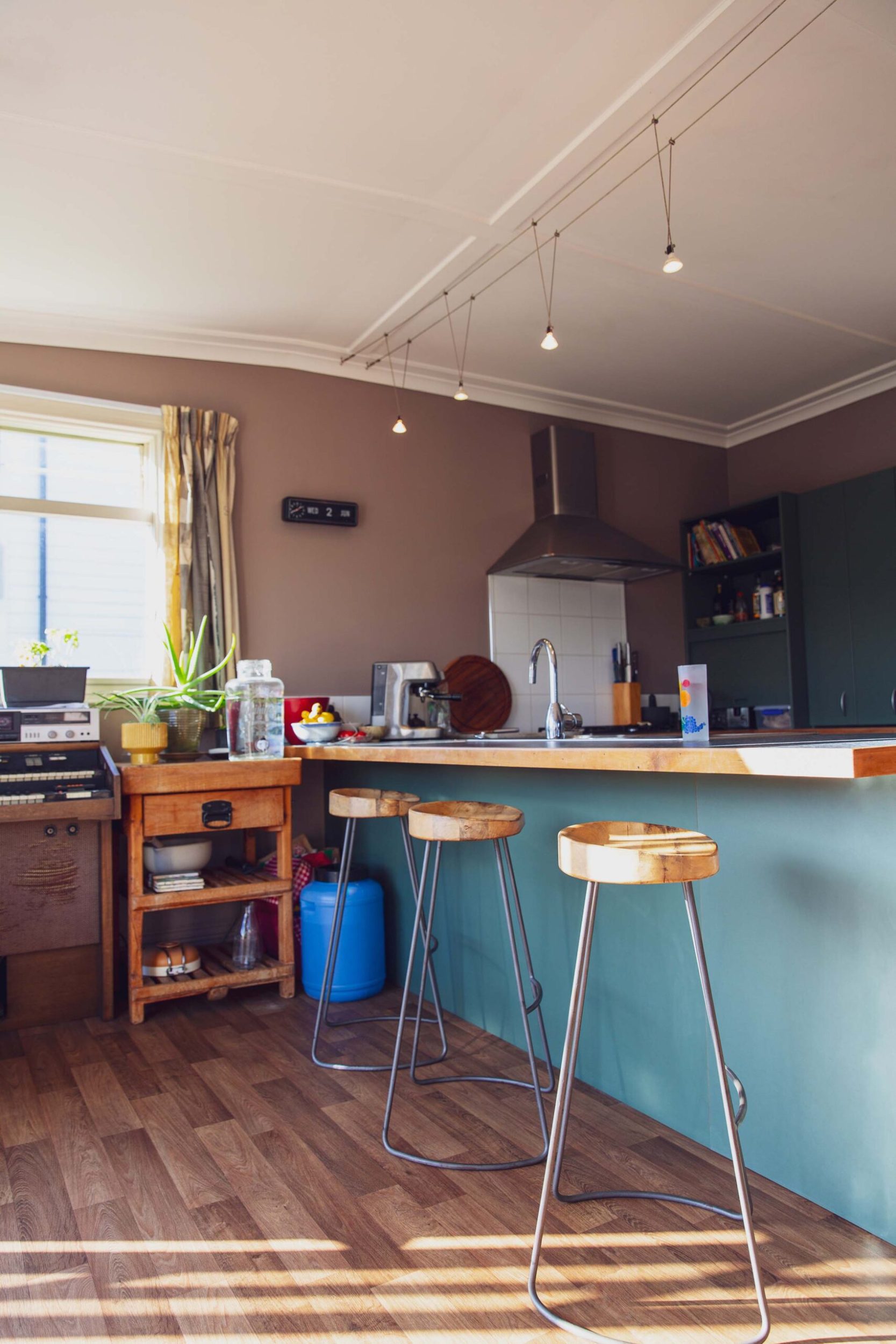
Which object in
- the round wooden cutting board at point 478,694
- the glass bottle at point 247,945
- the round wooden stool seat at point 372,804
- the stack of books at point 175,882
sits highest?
the round wooden cutting board at point 478,694

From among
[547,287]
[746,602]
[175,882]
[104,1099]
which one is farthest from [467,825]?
[746,602]

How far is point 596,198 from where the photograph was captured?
2.88 m

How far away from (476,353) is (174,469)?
1.52 m

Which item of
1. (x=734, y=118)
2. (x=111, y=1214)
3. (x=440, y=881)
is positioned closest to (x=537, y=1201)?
(x=111, y=1214)

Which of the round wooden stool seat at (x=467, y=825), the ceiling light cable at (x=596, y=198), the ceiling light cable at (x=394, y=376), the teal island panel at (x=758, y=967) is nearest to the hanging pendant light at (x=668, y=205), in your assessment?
the ceiling light cable at (x=596, y=198)

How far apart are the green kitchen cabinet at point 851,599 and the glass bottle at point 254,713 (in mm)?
2691

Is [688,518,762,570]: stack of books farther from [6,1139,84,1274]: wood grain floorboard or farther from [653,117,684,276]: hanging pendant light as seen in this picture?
[6,1139,84,1274]: wood grain floorboard

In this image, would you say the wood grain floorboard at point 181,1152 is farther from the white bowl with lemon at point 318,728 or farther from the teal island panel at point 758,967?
the white bowl with lemon at point 318,728

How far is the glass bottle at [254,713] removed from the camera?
3.32 m

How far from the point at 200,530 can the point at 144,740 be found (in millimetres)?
1016

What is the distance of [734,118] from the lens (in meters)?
2.51

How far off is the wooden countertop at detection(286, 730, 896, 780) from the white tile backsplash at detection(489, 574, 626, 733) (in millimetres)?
2125

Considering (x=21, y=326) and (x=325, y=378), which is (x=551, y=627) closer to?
(x=325, y=378)

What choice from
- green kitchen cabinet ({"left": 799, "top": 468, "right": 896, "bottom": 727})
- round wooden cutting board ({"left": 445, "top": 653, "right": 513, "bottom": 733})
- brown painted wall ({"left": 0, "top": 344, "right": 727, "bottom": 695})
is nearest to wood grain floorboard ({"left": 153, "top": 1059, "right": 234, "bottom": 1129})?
brown painted wall ({"left": 0, "top": 344, "right": 727, "bottom": 695})
